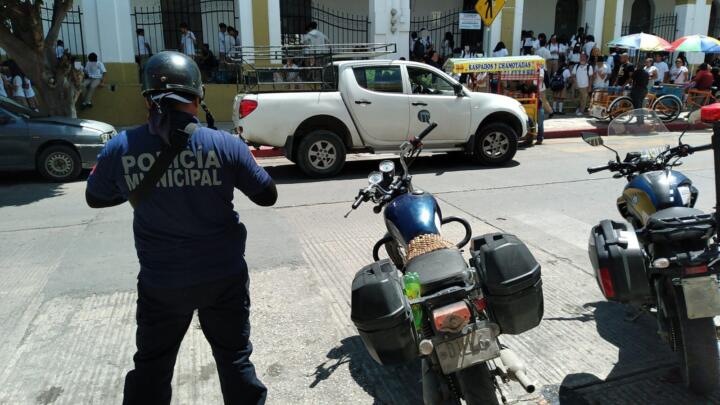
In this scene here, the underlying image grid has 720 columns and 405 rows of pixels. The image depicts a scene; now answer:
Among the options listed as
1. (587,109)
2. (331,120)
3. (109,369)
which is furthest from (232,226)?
(587,109)

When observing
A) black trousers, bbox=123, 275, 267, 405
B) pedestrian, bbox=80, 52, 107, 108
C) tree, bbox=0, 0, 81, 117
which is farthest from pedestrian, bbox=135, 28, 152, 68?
black trousers, bbox=123, 275, 267, 405

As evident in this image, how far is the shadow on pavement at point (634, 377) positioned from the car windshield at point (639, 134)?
47.3 inches

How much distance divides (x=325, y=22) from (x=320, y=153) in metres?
9.71

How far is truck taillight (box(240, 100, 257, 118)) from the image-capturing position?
9.02m

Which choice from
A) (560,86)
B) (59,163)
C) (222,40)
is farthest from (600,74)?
(59,163)

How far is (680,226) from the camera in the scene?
2945 mm

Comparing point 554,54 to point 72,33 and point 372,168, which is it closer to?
point 372,168

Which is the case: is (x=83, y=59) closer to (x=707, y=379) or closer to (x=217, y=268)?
(x=217, y=268)

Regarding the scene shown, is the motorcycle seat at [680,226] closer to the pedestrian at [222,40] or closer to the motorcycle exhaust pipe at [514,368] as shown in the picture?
the motorcycle exhaust pipe at [514,368]

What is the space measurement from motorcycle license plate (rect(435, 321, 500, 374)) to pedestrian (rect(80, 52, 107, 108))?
14.0m

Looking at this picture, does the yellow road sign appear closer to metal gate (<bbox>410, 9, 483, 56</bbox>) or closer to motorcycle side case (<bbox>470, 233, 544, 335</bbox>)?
metal gate (<bbox>410, 9, 483, 56</bbox>)

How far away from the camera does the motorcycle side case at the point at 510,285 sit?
96.1 inches

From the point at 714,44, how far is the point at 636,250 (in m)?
16.4

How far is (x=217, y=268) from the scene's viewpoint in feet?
8.45
